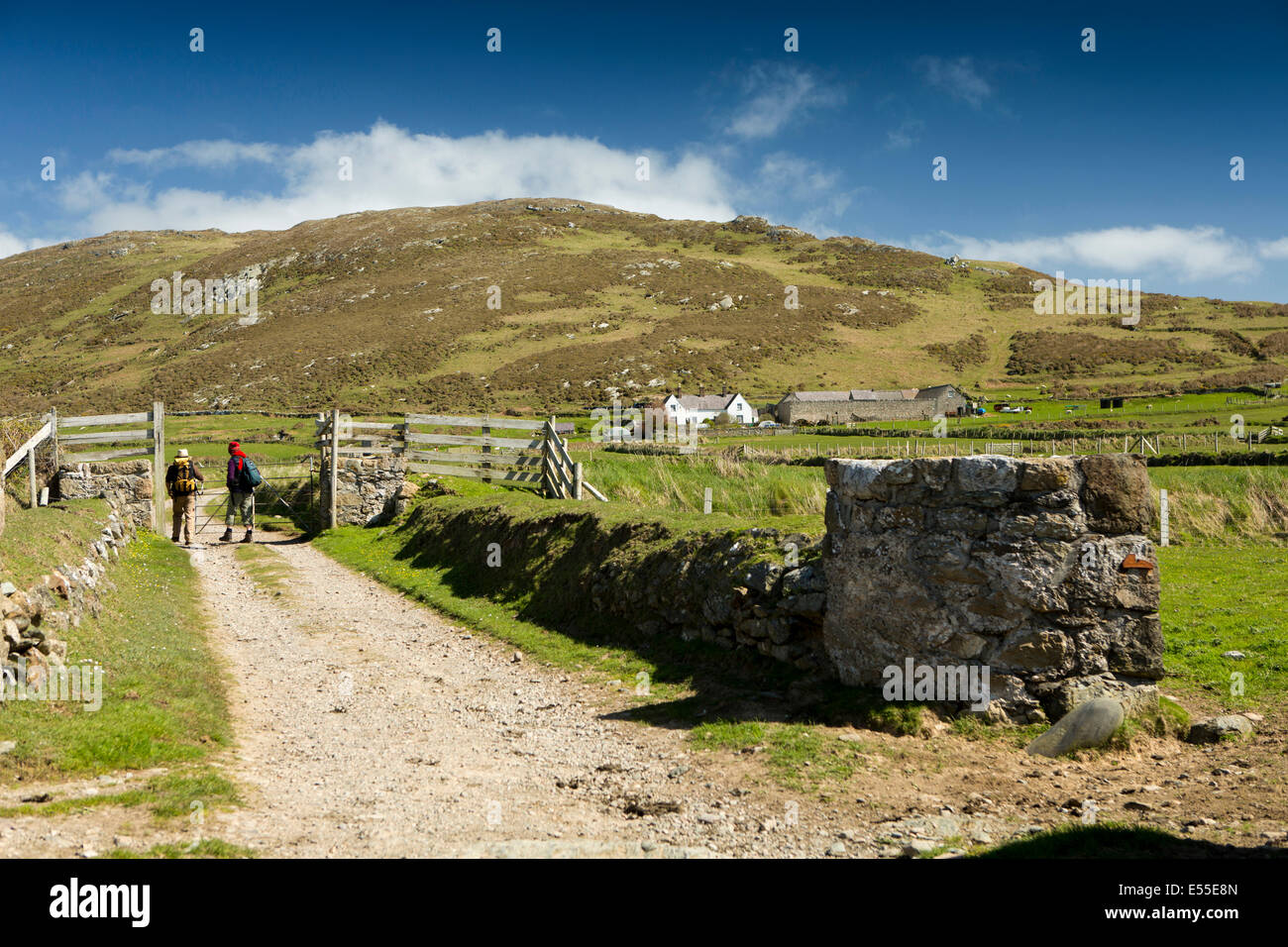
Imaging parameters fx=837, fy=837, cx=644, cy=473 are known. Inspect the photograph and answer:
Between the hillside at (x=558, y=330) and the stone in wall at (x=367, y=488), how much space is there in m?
63.4

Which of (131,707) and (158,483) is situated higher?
(158,483)

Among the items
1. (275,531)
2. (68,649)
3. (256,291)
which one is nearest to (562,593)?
(68,649)

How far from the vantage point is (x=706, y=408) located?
93.1m

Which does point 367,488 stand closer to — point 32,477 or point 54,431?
point 54,431

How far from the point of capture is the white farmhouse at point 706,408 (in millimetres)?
89438

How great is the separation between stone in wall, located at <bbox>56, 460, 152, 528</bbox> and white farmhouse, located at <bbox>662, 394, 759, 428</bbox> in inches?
2670

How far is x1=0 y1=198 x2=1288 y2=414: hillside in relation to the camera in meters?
96.7

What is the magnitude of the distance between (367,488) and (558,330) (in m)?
95.5

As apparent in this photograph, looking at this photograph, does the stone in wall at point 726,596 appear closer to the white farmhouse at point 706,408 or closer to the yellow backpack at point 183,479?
the yellow backpack at point 183,479

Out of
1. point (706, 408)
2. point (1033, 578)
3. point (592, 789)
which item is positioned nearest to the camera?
point (592, 789)

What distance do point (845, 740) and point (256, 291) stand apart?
15260 cm

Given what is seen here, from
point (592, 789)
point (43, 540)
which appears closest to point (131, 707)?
point (592, 789)
